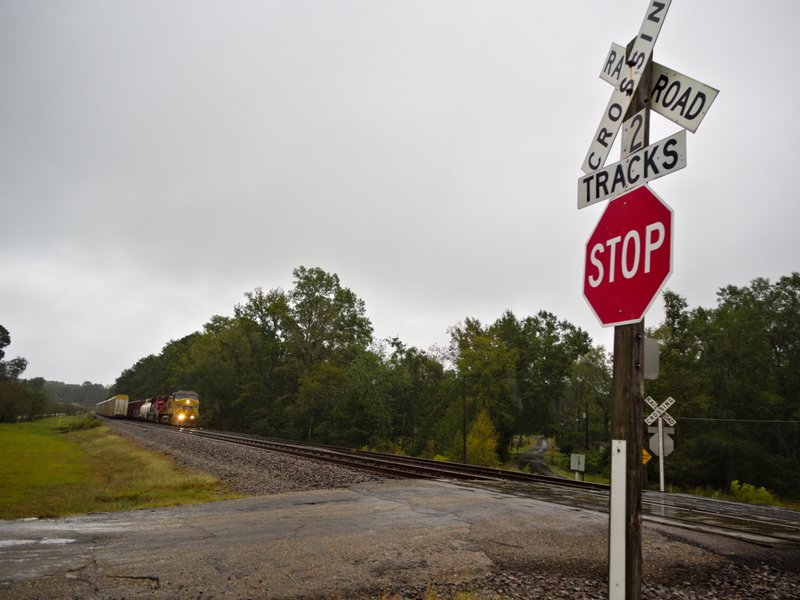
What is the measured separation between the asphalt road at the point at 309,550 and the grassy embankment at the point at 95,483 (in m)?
2.83

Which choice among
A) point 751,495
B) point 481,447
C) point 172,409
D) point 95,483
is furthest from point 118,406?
point 751,495

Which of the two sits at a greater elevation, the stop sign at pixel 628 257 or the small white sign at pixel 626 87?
the small white sign at pixel 626 87

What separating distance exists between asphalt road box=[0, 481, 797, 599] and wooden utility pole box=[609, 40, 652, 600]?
9.78 ft

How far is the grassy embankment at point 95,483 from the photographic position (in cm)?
1135

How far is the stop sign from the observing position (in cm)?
299

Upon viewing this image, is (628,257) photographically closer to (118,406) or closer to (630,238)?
(630,238)

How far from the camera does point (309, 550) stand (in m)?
6.29

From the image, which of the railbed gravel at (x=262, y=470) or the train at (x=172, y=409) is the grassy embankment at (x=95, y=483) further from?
the train at (x=172, y=409)

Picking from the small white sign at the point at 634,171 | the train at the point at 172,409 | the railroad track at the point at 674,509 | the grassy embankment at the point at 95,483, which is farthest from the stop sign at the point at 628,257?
the train at the point at 172,409

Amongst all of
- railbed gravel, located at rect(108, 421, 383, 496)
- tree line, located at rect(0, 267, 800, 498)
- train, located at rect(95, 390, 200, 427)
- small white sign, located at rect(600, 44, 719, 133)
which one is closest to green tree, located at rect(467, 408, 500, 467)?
tree line, located at rect(0, 267, 800, 498)

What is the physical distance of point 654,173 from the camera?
324 centimetres

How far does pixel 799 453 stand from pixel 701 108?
5463 centimetres

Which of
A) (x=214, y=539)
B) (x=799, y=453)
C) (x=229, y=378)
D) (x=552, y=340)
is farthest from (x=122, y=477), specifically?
(x=552, y=340)

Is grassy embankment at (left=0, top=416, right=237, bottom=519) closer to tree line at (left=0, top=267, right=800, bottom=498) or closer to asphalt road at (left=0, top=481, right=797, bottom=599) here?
asphalt road at (left=0, top=481, right=797, bottom=599)
